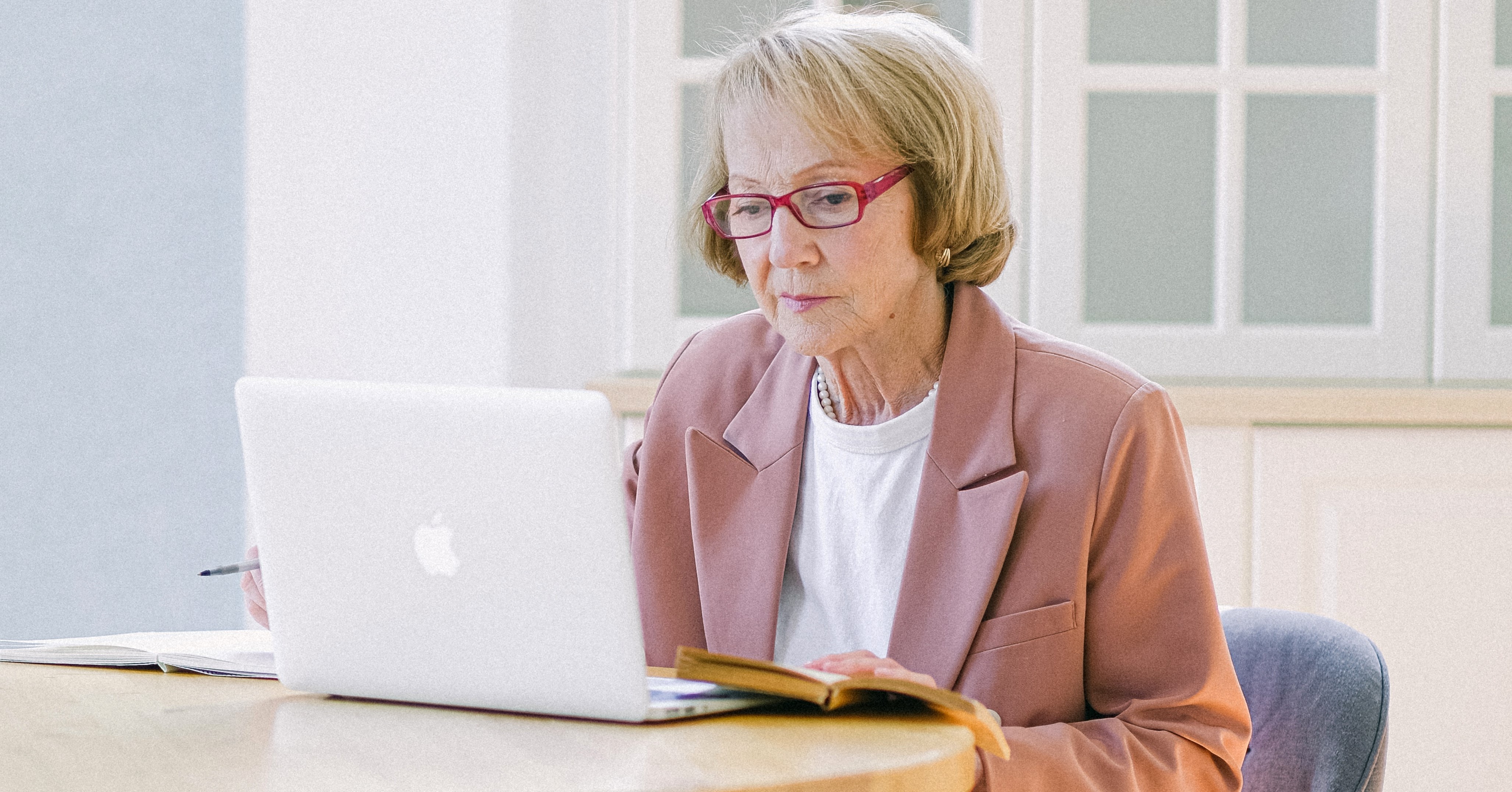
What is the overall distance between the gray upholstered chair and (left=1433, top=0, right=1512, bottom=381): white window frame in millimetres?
1621

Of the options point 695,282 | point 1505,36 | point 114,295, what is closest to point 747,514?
point 695,282

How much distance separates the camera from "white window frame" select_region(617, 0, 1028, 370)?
2.78 meters

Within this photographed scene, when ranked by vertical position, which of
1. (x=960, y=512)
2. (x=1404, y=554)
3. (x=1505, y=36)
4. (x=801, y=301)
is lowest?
(x=1404, y=554)

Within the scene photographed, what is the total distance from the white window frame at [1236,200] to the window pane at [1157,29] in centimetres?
5

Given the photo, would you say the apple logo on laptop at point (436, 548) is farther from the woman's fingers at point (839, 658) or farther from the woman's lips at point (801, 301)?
the woman's lips at point (801, 301)

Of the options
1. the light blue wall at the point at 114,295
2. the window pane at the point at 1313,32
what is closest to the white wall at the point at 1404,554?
the window pane at the point at 1313,32

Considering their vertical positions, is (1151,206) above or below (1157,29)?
below

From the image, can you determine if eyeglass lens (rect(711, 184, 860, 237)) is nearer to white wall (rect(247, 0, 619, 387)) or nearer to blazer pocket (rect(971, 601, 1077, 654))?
blazer pocket (rect(971, 601, 1077, 654))

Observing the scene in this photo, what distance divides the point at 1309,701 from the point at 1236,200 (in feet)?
5.36

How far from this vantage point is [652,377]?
2.80 meters

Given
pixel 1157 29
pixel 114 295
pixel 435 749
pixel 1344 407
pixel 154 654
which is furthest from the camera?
pixel 114 295

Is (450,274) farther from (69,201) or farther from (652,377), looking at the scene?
(69,201)

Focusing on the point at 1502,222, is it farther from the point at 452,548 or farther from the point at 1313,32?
the point at 452,548

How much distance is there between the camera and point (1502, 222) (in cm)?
283
